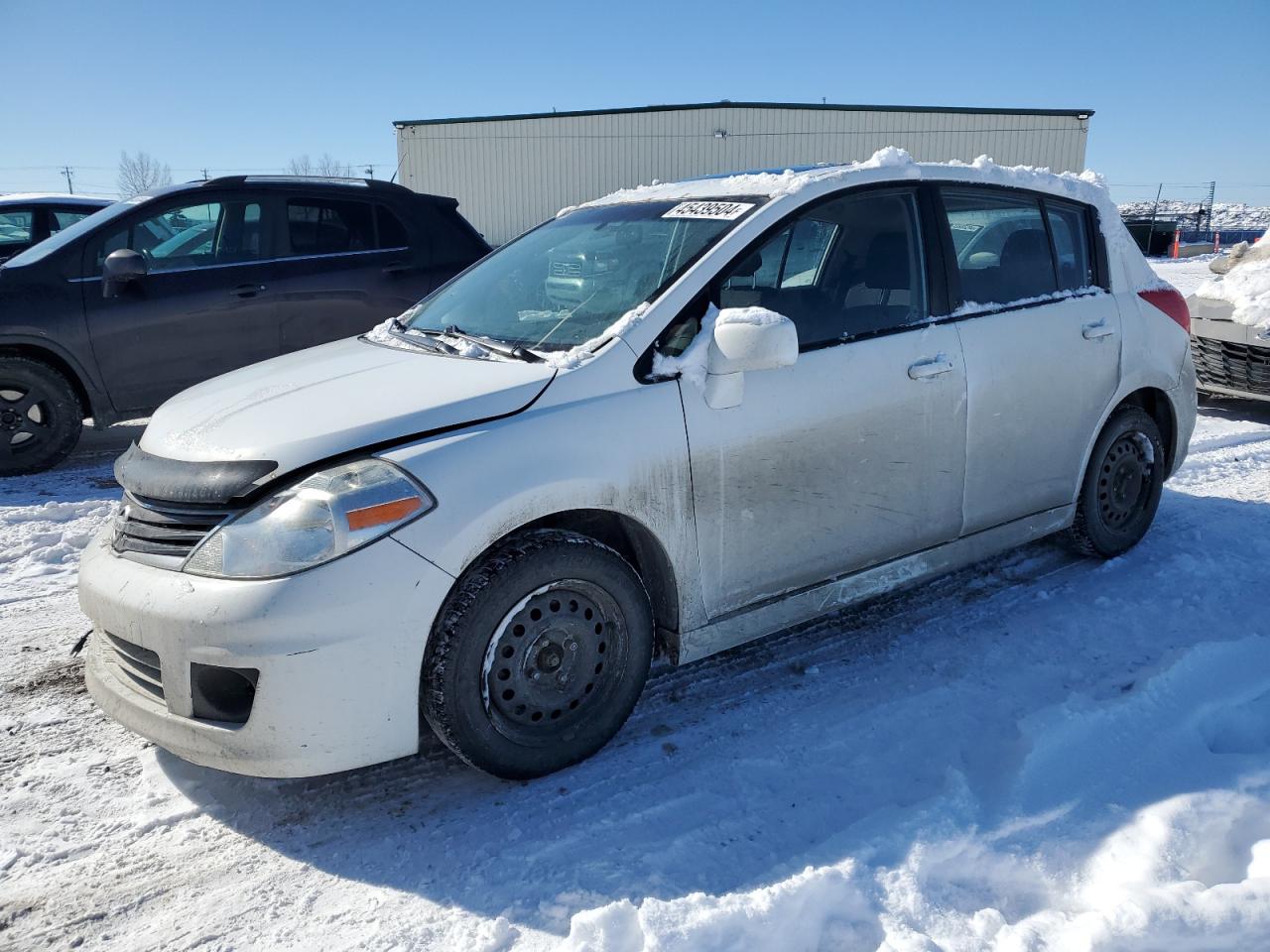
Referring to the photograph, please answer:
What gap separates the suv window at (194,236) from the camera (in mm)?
6426

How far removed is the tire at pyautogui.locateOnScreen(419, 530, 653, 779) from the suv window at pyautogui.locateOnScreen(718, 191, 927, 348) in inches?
40.9

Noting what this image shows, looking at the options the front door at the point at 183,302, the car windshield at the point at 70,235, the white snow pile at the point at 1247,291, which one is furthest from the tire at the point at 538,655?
the white snow pile at the point at 1247,291

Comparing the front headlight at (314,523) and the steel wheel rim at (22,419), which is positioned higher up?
the front headlight at (314,523)

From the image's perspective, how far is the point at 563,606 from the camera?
2805 mm

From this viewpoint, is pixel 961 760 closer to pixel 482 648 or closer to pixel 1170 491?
pixel 482 648

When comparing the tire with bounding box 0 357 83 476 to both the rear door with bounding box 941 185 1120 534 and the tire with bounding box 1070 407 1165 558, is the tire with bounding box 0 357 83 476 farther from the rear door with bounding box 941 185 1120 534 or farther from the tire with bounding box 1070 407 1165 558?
the tire with bounding box 1070 407 1165 558

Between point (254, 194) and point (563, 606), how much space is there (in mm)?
5122

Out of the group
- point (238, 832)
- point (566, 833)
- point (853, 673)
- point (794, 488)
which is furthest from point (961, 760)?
point (238, 832)

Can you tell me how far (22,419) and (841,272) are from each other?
5.34m

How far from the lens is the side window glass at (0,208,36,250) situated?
8688 mm

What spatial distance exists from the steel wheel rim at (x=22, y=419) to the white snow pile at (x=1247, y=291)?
8686mm

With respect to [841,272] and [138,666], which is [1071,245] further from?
[138,666]

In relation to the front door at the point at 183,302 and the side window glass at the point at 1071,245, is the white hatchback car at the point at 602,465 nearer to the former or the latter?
the side window glass at the point at 1071,245

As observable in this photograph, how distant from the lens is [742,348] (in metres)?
2.92
